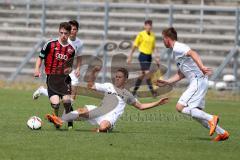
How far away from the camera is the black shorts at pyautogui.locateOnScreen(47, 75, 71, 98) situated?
14469 millimetres

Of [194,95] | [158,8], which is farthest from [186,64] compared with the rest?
[158,8]

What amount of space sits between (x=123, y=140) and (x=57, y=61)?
261 centimetres

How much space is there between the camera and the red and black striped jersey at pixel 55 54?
47.3 ft

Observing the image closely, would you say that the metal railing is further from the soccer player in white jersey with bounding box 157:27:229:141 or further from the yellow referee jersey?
the soccer player in white jersey with bounding box 157:27:229:141

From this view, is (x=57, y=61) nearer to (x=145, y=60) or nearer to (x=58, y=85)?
(x=58, y=85)

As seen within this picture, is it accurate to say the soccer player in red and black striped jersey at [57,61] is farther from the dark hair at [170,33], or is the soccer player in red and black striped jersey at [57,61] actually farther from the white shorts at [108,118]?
the dark hair at [170,33]

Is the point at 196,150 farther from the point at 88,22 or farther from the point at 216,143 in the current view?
the point at 88,22

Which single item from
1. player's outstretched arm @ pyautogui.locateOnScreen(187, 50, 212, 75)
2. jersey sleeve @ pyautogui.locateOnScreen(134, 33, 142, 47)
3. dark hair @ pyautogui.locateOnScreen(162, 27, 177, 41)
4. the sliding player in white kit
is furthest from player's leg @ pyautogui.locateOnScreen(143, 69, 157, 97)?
player's outstretched arm @ pyautogui.locateOnScreen(187, 50, 212, 75)

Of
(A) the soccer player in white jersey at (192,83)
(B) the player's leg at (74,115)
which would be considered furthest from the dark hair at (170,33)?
(B) the player's leg at (74,115)

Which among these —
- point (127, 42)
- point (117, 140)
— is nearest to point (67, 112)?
point (117, 140)

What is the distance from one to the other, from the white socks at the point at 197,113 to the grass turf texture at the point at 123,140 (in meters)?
0.39

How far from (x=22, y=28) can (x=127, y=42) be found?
4265mm

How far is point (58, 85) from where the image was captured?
576 inches

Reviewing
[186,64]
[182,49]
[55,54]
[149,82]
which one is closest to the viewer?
[182,49]
